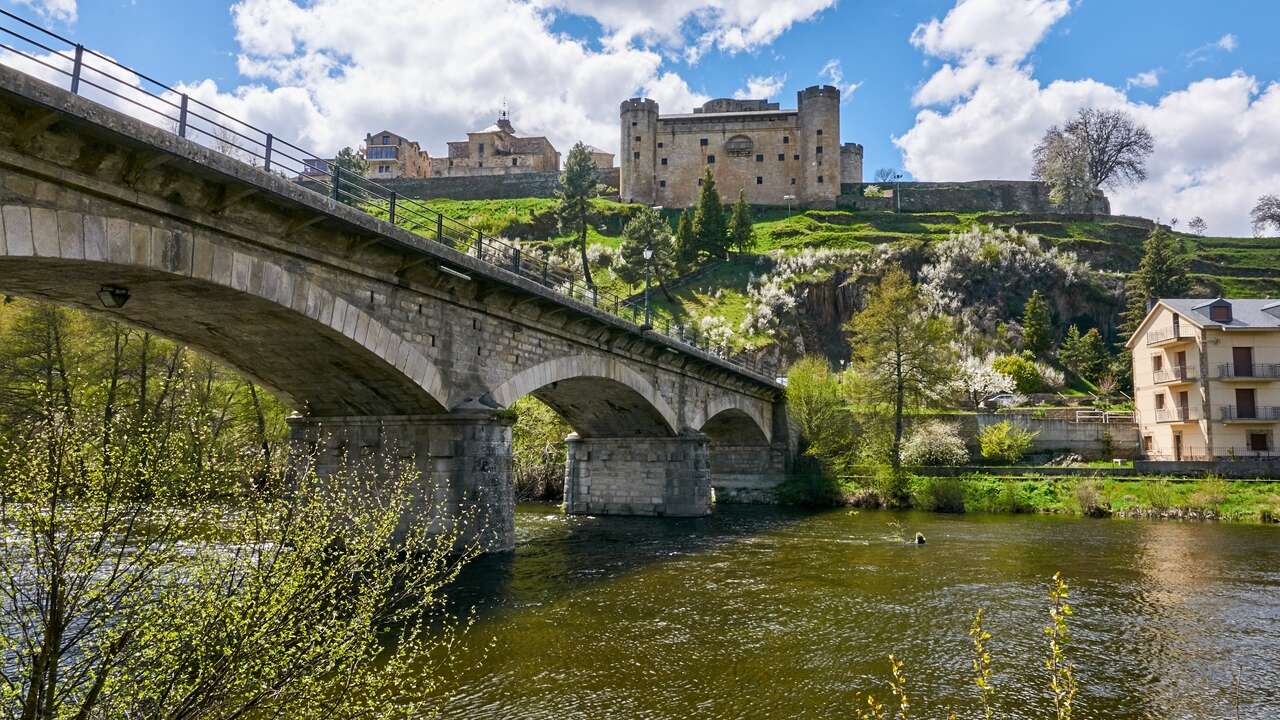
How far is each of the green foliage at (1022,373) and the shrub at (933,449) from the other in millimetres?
18275

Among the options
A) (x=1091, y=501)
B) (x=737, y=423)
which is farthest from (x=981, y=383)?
(x=1091, y=501)

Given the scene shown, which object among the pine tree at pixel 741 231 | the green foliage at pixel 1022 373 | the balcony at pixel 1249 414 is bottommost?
the balcony at pixel 1249 414

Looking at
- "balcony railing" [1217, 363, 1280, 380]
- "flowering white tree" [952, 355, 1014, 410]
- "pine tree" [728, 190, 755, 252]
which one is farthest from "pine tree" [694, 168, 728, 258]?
"balcony railing" [1217, 363, 1280, 380]

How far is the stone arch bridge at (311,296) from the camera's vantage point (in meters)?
10.5

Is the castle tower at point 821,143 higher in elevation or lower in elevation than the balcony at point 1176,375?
higher

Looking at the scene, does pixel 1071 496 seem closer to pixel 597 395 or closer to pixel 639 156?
pixel 597 395

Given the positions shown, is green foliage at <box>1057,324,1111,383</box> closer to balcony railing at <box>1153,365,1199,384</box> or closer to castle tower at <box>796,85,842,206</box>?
balcony railing at <box>1153,365,1199,384</box>

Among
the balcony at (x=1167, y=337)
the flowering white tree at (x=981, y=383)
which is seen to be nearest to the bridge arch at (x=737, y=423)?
the flowering white tree at (x=981, y=383)

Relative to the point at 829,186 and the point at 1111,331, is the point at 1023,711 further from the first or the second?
the point at 829,186

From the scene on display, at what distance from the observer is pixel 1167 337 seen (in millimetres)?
44531

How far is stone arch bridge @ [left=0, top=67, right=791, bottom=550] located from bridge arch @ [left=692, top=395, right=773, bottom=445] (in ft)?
26.2

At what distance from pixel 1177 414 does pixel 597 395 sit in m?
33.7

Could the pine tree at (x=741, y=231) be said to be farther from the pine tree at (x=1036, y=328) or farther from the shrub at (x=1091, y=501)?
the shrub at (x=1091, y=501)

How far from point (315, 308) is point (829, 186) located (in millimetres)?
91339
